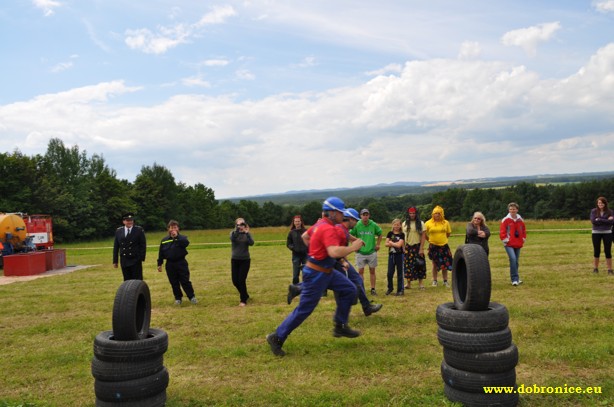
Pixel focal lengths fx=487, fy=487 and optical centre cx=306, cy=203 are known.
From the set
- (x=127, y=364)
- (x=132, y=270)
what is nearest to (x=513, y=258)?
(x=132, y=270)

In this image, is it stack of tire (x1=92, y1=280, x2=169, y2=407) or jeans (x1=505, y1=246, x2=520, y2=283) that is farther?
jeans (x1=505, y1=246, x2=520, y2=283)

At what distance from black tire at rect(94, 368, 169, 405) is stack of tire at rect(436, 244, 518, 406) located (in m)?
2.84

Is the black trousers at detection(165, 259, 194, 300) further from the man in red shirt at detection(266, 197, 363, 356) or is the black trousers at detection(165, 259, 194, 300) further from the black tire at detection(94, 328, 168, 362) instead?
the black tire at detection(94, 328, 168, 362)

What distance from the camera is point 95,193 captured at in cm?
7038

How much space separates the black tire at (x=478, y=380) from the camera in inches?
176

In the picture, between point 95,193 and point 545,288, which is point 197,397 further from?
point 95,193

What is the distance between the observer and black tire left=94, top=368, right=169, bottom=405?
4.52 meters

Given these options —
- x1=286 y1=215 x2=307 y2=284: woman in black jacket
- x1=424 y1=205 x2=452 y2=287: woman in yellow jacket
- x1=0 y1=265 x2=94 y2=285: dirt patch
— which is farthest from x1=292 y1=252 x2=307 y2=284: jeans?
x1=0 y1=265 x2=94 y2=285: dirt patch

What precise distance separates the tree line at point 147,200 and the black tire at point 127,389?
36078 mm

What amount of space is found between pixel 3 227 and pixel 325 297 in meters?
14.4

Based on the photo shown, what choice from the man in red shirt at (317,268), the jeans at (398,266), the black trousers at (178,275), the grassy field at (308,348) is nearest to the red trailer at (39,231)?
the grassy field at (308,348)

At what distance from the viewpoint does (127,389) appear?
4520 millimetres

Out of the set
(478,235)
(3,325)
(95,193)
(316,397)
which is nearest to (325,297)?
(478,235)

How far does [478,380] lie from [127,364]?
3.26m
